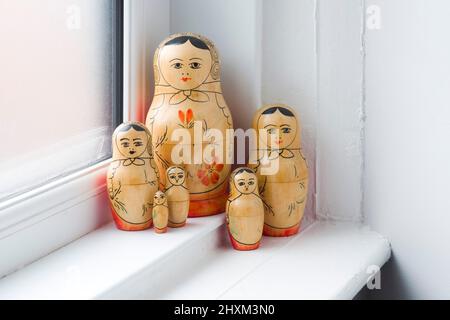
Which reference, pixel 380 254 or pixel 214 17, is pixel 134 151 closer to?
pixel 214 17

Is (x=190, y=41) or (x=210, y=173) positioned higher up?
(x=190, y=41)

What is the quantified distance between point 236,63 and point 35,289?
1.75 ft

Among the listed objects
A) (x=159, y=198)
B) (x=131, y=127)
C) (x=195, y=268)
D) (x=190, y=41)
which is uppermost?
(x=190, y=41)

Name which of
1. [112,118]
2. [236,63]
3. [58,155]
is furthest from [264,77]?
[58,155]

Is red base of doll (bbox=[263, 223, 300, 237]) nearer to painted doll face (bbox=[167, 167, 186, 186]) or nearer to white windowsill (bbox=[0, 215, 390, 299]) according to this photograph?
white windowsill (bbox=[0, 215, 390, 299])

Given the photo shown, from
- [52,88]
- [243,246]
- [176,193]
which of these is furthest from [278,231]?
[52,88]

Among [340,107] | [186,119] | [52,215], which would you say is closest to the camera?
[52,215]

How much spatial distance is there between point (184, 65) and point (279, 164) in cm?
21

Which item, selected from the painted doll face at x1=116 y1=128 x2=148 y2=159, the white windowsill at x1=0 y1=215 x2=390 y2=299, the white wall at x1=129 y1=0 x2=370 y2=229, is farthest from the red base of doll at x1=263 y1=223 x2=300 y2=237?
the painted doll face at x1=116 y1=128 x2=148 y2=159

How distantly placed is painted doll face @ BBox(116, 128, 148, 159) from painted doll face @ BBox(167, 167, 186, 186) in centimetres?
6

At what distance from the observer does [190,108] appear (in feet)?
3.30

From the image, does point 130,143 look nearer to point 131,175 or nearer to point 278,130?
point 131,175

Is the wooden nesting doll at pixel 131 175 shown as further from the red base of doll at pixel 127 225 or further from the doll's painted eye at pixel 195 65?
the doll's painted eye at pixel 195 65

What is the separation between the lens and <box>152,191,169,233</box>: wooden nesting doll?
0.94 meters
